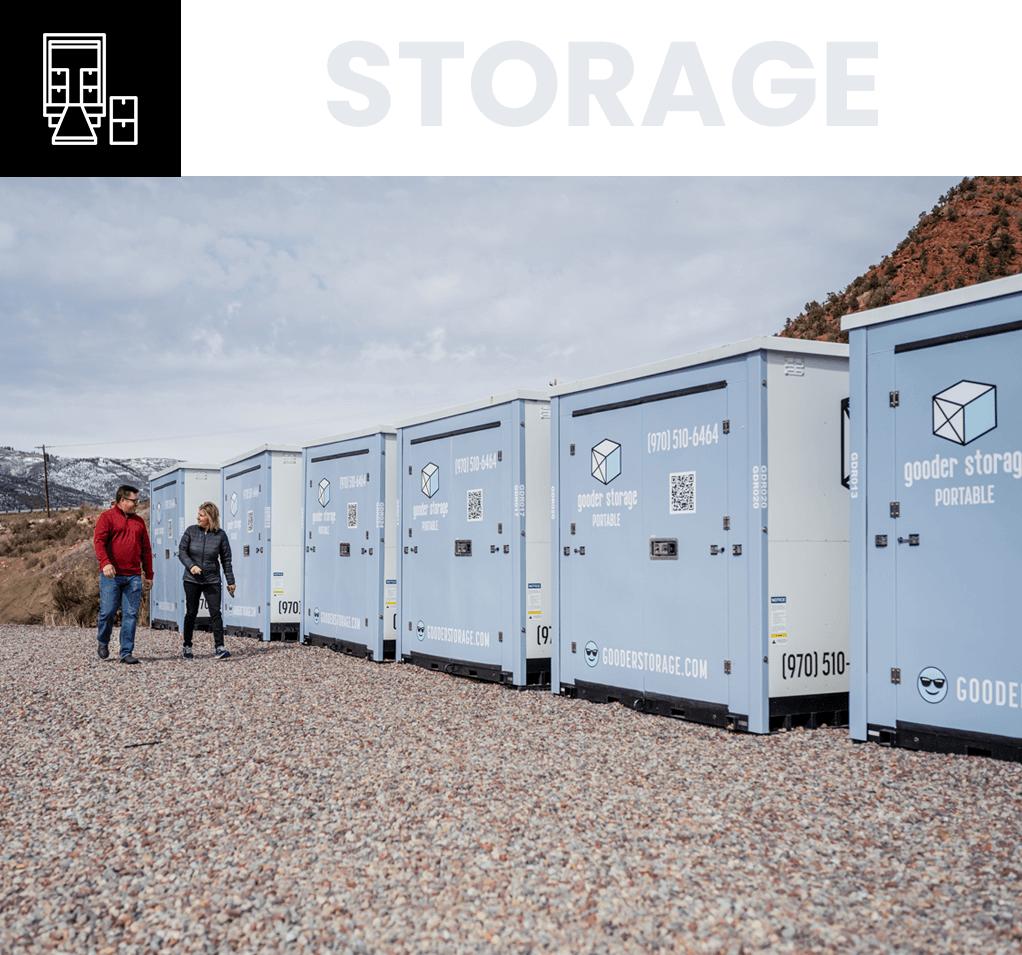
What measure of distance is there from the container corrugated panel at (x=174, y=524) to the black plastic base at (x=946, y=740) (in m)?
11.6

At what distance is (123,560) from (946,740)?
26.9 ft

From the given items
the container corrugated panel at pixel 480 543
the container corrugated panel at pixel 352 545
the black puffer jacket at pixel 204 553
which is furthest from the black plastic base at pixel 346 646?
the black puffer jacket at pixel 204 553

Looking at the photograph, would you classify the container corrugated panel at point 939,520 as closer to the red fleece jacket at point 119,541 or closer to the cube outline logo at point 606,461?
the cube outline logo at point 606,461

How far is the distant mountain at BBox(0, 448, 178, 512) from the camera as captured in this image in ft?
253

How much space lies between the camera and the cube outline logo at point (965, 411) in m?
5.11

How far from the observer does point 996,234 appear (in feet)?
102

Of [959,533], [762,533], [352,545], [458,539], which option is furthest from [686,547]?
[352,545]

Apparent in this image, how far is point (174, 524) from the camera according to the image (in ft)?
51.3

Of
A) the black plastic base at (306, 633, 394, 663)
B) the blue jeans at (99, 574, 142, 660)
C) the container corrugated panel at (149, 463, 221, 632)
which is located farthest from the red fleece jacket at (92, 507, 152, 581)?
the container corrugated panel at (149, 463, 221, 632)

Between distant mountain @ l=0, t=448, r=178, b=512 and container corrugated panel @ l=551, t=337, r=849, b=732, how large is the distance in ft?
240

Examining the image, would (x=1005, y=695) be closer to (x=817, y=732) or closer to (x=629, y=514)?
(x=817, y=732)

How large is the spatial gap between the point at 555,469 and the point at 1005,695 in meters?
4.06

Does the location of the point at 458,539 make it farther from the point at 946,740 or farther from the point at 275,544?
the point at 946,740

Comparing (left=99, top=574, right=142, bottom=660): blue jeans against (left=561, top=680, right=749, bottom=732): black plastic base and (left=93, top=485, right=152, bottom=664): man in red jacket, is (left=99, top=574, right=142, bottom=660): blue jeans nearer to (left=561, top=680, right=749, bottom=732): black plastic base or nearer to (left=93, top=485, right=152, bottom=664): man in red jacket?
(left=93, top=485, right=152, bottom=664): man in red jacket
